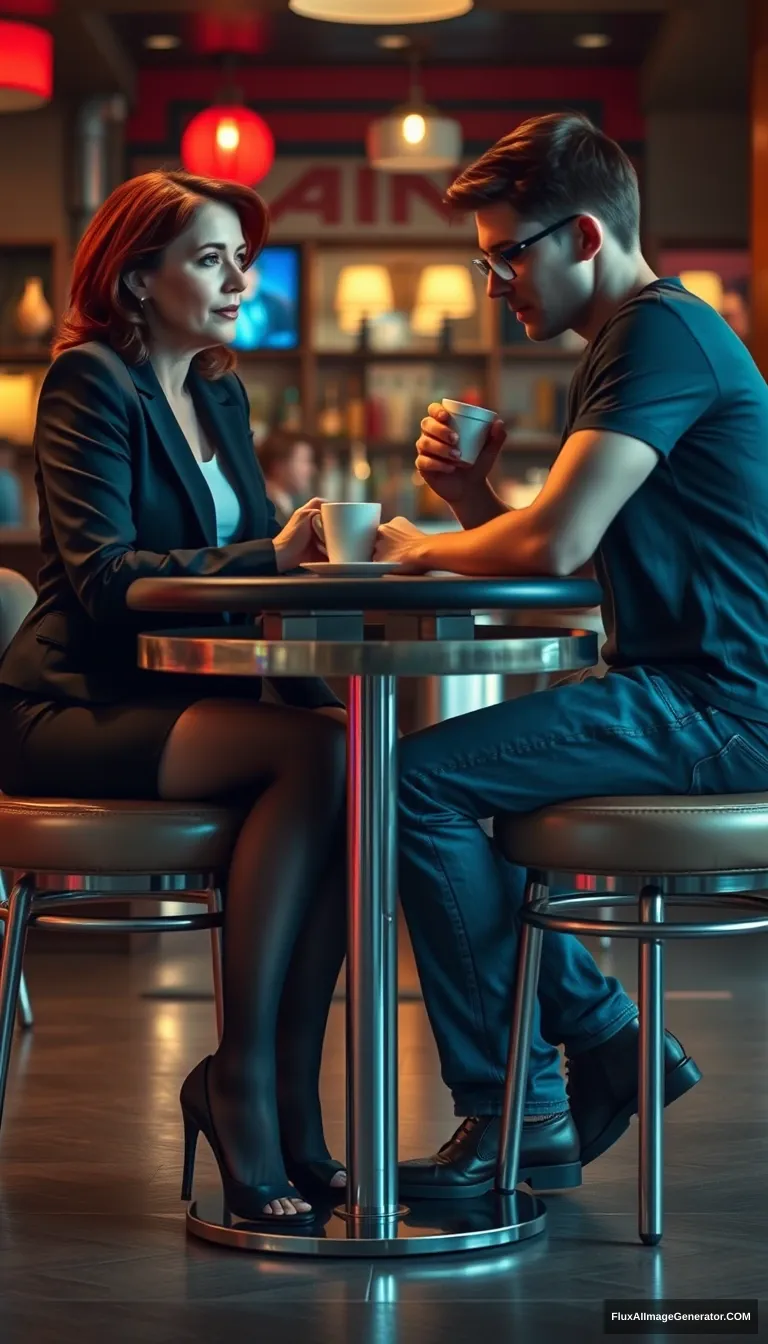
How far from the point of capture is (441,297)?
9250 mm

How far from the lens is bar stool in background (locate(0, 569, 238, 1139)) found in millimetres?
2143

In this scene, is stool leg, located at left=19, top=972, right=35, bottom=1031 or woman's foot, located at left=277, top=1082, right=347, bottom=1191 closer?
woman's foot, located at left=277, top=1082, right=347, bottom=1191

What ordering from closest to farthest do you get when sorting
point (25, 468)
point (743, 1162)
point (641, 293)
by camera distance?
point (641, 293) → point (743, 1162) → point (25, 468)

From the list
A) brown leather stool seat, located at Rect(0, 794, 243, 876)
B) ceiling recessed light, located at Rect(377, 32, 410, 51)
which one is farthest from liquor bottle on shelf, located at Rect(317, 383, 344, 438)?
brown leather stool seat, located at Rect(0, 794, 243, 876)

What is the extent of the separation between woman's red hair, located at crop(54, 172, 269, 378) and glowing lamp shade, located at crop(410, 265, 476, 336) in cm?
677

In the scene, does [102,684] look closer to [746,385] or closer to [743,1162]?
[746,385]

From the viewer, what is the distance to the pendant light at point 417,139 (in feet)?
25.9

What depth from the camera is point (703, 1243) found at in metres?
2.12

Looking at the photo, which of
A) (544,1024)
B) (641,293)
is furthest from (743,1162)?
(641,293)

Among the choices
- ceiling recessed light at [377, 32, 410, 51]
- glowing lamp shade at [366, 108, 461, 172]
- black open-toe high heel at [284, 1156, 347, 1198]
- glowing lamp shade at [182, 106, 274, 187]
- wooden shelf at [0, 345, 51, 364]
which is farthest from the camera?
wooden shelf at [0, 345, 51, 364]

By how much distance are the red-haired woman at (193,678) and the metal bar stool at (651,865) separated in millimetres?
247

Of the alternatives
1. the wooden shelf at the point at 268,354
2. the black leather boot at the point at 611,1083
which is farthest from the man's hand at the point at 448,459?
the wooden shelf at the point at 268,354

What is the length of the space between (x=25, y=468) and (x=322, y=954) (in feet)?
25.3

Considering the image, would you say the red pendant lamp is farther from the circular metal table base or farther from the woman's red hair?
the circular metal table base
